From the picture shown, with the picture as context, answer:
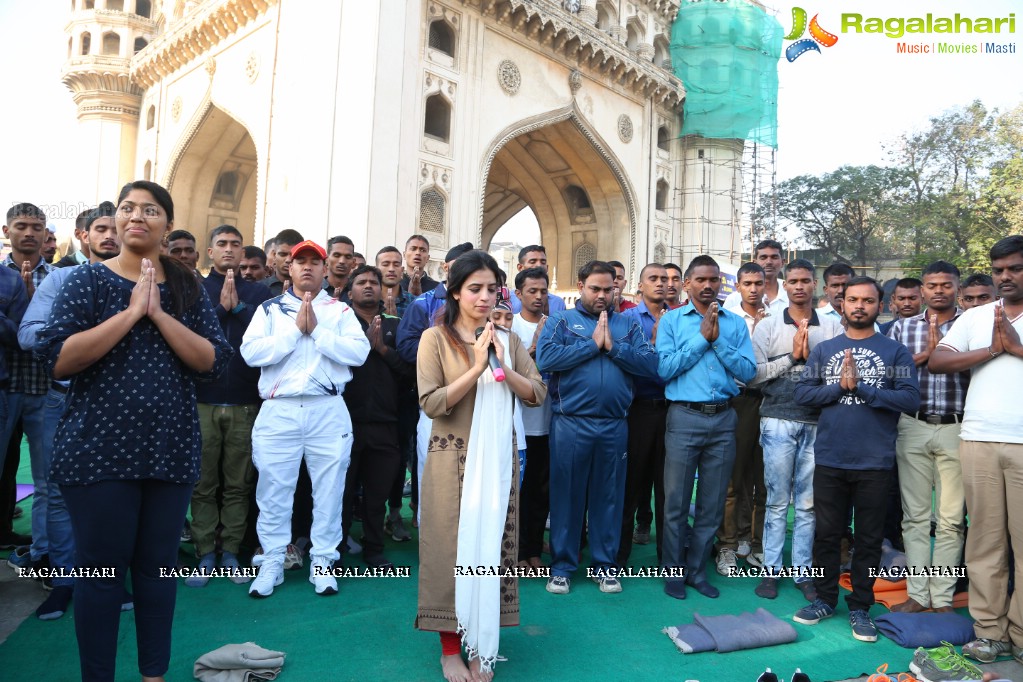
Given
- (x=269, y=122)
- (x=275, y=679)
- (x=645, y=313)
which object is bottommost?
(x=275, y=679)

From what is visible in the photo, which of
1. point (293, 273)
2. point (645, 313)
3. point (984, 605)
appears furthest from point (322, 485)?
point (984, 605)

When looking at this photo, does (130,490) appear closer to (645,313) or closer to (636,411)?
(636,411)

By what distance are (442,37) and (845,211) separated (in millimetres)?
22581

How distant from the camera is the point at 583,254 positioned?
21562 mm

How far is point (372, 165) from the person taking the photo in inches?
536

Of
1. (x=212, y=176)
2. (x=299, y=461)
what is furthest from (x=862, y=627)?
(x=212, y=176)

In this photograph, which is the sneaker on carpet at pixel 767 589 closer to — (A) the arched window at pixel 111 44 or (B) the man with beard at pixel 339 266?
(B) the man with beard at pixel 339 266

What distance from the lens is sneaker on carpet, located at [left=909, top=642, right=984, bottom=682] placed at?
3.03 m

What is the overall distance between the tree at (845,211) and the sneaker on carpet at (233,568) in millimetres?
29266

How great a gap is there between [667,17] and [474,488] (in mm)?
22411

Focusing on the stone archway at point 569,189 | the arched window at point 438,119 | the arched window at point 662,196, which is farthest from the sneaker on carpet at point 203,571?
the arched window at point 662,196

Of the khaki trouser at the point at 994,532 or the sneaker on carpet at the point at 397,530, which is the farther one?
the sneaker on carpet at the point at 397,530

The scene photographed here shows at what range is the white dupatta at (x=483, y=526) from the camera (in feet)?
9.23

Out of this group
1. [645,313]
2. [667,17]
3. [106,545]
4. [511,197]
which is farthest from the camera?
[511,197]
